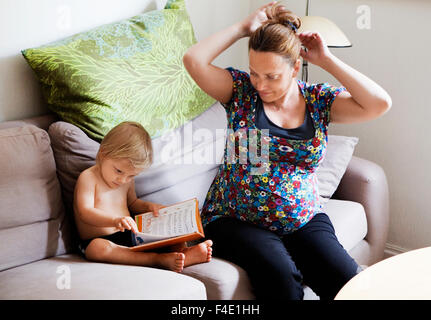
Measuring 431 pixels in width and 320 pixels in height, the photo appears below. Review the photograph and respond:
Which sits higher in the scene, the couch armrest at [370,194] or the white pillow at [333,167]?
the white pillow at [333,167]

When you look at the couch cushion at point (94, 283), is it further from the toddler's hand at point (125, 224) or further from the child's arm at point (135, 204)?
the child's arm at point (135, 204)

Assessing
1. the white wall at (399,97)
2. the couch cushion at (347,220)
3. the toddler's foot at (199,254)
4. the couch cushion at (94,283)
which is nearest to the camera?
the couch cushion at (94,283)

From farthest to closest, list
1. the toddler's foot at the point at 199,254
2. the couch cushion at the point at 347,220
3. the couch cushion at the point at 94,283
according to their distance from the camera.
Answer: the couch cushion at the point at 347,220 < the toddler's foot at the point at 199,254 < the couch cushion at the point at 94,283

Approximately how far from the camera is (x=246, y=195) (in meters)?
1.74

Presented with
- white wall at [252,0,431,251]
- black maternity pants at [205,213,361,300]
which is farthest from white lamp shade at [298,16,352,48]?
black maternity pants at [205,213,361,300]

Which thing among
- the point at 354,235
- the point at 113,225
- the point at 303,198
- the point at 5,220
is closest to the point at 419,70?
the point at 354,235

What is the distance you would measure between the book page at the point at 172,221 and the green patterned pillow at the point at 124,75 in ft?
1.13

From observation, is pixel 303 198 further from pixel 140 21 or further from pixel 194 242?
pixel 140 21

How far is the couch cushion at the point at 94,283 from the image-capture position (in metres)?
1.44

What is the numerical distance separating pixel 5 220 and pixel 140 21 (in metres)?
0.93

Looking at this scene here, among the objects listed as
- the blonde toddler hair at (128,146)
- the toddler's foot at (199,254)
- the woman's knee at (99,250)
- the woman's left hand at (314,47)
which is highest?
the woman's left hand at (314,47)

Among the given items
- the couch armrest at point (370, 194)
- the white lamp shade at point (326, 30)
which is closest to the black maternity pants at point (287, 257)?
the couch armrest at point (370, 194)

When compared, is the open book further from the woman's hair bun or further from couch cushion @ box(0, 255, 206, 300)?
the woman's hair bun

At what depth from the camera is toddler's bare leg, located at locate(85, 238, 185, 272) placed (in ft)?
5.41
